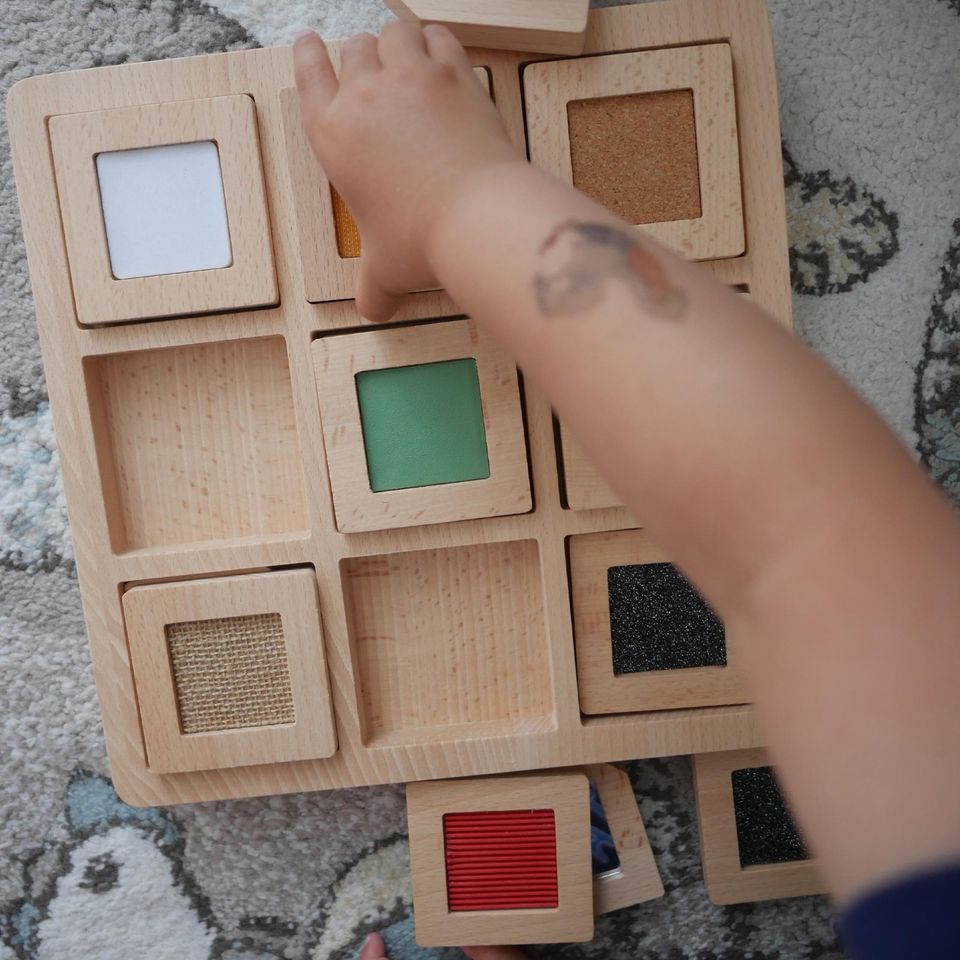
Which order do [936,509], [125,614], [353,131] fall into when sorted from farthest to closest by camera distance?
[125,614] < [353,131] < [936,509]

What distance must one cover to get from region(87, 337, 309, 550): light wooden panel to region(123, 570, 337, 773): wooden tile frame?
0.04 m

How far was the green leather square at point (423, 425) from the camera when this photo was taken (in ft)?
1.68

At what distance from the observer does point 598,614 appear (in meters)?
0.54

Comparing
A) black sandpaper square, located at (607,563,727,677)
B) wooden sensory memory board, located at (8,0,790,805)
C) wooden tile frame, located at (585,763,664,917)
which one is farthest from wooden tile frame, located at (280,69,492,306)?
wooden tile frame, located at (585,763,664,917)

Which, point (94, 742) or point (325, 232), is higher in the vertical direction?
point (325, 232)

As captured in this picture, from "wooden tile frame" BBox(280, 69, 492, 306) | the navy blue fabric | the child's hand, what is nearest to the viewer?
the navy blue fabric

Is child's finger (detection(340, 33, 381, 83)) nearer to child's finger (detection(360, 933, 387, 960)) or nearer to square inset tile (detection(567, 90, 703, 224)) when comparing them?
square inset tile (detection(567, 90, 703, 224))

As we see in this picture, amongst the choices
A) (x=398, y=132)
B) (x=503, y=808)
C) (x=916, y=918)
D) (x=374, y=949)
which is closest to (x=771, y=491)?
(x=916, y=918)

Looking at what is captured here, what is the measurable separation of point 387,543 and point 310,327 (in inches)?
5.1

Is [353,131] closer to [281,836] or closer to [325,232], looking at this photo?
[325,232]

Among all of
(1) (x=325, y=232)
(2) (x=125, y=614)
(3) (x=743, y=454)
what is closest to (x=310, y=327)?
(1) (x=325, y=232)

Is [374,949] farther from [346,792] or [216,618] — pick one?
[216,618]

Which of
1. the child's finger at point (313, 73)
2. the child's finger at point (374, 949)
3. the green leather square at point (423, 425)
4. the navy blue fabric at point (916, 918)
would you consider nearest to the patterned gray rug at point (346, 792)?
the child's finger at point (374, 949)

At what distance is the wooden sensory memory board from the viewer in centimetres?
50
